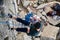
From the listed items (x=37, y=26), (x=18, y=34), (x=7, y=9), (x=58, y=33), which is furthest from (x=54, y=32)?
(x=7, y=9)

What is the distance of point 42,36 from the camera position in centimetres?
441

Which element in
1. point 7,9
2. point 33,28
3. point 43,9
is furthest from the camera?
point 43,9

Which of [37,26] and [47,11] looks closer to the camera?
[37,26]

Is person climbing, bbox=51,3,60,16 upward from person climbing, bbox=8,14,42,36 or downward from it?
upward

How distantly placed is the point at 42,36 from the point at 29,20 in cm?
42

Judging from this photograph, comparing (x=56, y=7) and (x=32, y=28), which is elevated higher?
(x=56, y=7)

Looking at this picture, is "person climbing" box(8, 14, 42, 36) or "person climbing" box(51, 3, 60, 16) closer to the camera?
"person climbing" box(8, 14, 42, 36)

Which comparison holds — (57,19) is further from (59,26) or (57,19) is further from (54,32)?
(54,32)

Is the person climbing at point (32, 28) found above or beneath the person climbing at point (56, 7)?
beneath

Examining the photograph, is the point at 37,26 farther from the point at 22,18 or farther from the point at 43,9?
the point at 43,9

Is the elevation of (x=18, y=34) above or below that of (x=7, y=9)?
below

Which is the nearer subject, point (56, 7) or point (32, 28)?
point (32, 28)

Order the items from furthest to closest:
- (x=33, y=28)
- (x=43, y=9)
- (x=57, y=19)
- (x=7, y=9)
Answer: (x=43, y=9) → (x=57, y=19) → (x=7, y=9) → (x=33, y=28)

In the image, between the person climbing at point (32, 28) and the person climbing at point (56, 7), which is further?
the person climbing at point (56, 7)
